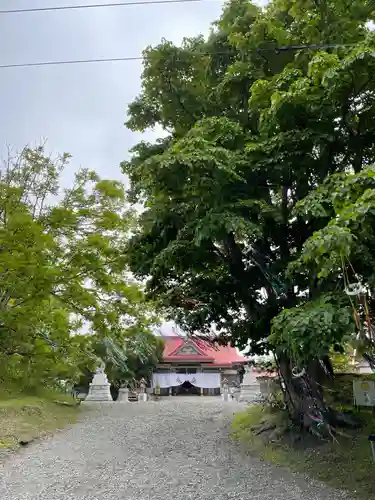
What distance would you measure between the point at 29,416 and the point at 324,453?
22.5 ft

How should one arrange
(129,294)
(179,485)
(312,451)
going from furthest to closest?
(312,451)
(179,485)
(129,294)

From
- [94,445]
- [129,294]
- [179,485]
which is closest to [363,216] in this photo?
[129,294]

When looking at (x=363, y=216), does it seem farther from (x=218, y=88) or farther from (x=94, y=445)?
(x=94, y=445)

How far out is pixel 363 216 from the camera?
3.14 meters

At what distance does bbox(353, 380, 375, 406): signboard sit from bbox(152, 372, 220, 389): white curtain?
50.9 ft

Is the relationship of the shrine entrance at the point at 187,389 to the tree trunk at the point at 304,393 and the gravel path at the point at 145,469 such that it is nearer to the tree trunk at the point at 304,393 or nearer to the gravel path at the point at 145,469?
the gravel path at the point at 145,469

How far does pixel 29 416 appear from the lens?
32.3ft

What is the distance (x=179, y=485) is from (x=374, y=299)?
3585mm

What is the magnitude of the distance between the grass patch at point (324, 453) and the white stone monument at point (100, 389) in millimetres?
7789

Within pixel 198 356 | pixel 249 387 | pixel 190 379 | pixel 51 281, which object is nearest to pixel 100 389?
pixel 249 387

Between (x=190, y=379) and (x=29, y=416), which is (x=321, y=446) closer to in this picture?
(x=29, y=416)

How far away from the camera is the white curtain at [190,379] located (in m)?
22.1

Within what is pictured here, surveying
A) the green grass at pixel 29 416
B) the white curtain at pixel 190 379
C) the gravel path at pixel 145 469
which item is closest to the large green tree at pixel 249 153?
the gravel path at pixel 145 469

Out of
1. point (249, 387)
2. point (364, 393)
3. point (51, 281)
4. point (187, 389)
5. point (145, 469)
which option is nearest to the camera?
point (51, 281)
